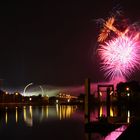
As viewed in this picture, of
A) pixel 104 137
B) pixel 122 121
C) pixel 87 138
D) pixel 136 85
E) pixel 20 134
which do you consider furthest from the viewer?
pixel 136 85

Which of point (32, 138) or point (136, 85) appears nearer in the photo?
point (32, 138)

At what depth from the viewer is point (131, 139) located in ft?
63.7

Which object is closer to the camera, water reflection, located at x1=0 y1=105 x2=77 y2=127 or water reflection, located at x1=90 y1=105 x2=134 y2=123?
water reflection, located at x1=90 y1=105 x2=134 y2=123

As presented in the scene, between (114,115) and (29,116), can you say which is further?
(29,116)

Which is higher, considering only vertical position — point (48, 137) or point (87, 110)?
point (87, 110)

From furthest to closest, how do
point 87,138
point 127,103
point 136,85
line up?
1. point 136,85
2. point 127,103
3. point 87,138

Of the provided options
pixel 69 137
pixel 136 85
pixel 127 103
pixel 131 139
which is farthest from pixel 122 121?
pixel 136 85

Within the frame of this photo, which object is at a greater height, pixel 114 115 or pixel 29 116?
pixel 114 115

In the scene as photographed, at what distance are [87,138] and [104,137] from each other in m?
2.62

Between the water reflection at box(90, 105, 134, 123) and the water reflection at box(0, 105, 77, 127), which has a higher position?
the water reflection at box(90, 105, 134, 123)

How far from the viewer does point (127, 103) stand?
99000 millimetres

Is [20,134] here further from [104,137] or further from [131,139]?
[131,139]

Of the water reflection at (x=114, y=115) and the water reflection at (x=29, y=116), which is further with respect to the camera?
the water reflection at (x=29, y=116)

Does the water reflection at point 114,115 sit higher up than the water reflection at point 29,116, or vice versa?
the water reflection at point 114,115
